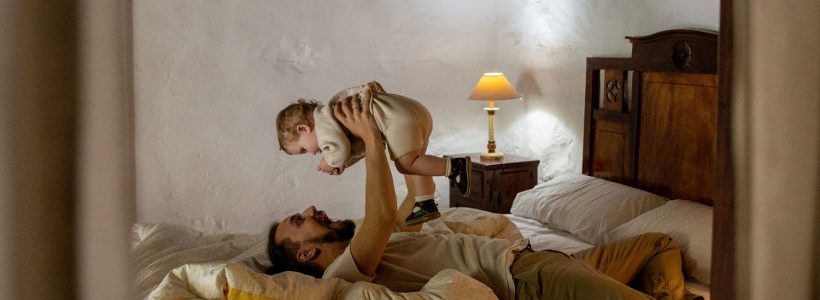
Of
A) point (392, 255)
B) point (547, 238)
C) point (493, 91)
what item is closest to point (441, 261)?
point (392, 255)

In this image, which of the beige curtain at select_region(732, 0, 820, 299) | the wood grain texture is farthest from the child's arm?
the beige curtain at select_region(732, 0, 820, 299)

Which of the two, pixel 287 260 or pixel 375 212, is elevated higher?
pixel 375 212

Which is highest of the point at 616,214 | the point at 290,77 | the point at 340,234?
the point at 290,77

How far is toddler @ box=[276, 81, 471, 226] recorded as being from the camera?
8.30ft

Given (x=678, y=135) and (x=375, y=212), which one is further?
(x=678, y=135)

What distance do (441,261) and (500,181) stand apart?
232 cm

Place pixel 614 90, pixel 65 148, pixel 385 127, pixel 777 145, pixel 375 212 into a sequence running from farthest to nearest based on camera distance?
pixel 614 90, pixel 385 127, pixel 375 212, pixel 777 145, pixel 65 148

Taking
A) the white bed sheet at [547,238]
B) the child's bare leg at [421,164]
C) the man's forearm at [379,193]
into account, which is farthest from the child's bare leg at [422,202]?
the white bed sheet at [547,238]

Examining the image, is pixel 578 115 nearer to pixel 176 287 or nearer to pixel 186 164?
pixel 186 164

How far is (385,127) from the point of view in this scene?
2568mm

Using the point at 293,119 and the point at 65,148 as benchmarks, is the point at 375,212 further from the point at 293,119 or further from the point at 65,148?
the point at 65,148

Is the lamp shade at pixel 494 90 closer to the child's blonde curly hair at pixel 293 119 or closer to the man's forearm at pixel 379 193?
the child's blonde curly hair at pixel 293 119

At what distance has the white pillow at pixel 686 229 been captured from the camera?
2.95 metres

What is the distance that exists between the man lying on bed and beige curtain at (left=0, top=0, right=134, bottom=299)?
155cm
